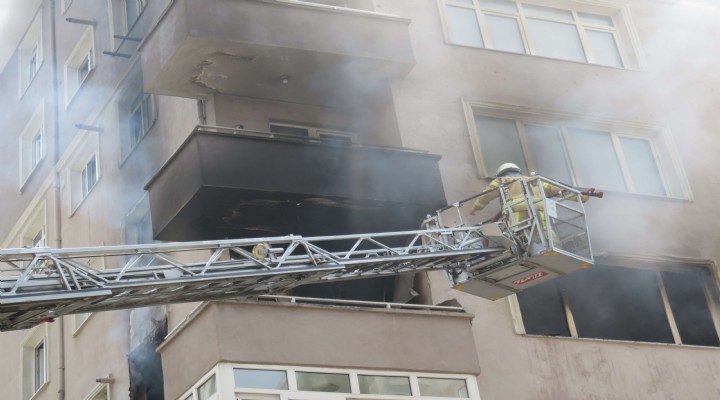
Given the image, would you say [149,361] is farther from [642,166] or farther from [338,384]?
[642,166]

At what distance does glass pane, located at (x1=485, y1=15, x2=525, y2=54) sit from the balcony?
5971 millimetres

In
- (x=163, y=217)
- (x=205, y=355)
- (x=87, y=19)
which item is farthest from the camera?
(x=87, y=19)

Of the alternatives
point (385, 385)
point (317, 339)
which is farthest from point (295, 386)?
point (385, 385)

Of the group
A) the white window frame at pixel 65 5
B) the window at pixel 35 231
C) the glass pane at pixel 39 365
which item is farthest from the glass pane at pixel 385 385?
the white window frame at pixel 65 5

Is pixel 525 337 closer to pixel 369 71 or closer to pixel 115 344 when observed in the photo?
pixel 369 71

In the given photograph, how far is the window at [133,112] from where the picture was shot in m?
19.9

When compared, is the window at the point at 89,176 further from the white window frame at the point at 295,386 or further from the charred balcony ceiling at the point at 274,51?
the white window frame at the point at 295,386

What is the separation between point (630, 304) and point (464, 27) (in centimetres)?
523

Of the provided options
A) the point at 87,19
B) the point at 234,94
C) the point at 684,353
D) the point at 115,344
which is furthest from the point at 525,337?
the point at 87,19

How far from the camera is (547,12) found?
68.4 feet

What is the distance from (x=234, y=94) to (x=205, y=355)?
4634 millimetres

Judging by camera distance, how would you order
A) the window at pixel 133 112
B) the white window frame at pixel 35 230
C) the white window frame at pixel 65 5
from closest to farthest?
1. the window at pixel 133 112
2. the white window frame at pixel 35 230
3. the white window frame at pixel 65 5

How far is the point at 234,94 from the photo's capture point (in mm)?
17328

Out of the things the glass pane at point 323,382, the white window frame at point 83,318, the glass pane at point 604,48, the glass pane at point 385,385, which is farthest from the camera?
the glass pane at point 604,48
